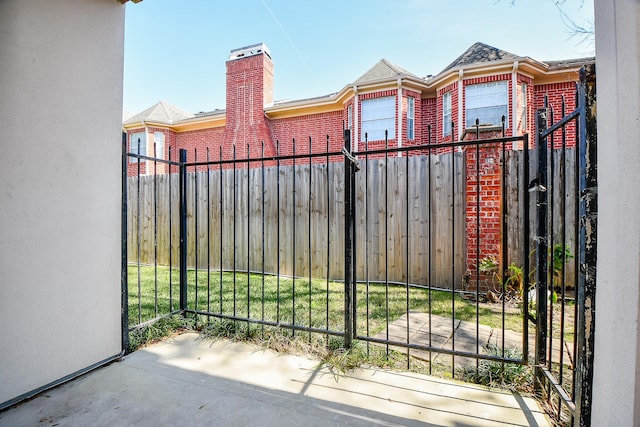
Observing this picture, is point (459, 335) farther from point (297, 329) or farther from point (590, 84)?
point (590, 84)

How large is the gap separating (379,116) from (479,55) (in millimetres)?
3375

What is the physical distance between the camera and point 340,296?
4.12 metres

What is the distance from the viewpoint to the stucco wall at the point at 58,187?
175 cm

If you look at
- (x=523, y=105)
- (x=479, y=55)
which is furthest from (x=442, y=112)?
(x=523, y=105)

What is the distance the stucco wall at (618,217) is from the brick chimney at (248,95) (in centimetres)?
1049

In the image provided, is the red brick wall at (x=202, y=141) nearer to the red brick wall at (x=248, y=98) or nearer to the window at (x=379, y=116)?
the red brick wall at (x=248, y=98)

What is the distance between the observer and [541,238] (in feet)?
6.01

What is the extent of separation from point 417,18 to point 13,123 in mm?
6030

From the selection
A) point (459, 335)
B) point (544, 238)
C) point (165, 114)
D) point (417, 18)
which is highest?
point (165, 114)

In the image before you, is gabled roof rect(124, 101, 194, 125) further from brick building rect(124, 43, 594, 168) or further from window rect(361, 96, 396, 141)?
window rect(361, 96, 396, 141)

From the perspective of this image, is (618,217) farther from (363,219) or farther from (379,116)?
(379,116)

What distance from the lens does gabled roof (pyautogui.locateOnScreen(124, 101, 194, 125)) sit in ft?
42.1

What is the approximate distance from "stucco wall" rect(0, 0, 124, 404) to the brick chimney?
8853 mm

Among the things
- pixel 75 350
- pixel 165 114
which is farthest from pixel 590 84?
pixel 165 114
